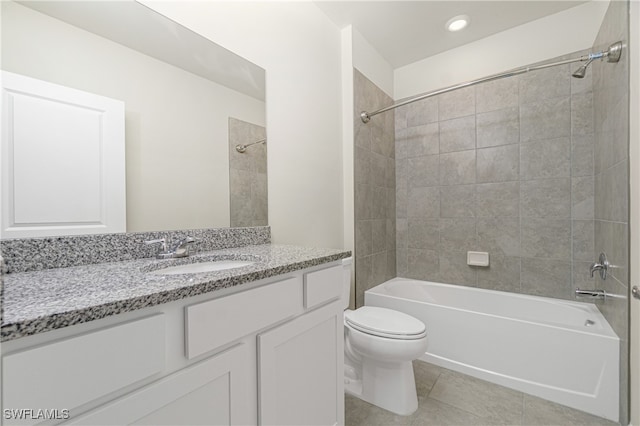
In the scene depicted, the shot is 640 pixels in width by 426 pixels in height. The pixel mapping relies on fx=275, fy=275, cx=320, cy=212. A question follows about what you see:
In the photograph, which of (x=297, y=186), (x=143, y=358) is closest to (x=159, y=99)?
(x=297, y=186)

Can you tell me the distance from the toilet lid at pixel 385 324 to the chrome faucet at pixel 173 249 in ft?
3.26

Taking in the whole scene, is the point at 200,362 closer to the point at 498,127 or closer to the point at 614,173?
the point at 614,173

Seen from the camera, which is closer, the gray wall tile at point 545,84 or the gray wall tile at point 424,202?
the gray wall tile at point 545,84

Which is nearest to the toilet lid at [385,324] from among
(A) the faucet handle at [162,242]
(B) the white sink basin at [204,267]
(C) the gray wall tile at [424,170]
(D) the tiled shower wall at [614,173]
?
(B) the white sink basin at [204,267]

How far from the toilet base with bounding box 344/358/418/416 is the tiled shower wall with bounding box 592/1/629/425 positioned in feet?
3.24

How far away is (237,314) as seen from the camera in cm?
74

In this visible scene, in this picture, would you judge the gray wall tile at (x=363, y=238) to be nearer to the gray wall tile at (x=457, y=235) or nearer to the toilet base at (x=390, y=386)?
the gray wall tile at (x=457, y=235)

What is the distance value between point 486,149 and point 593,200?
759 mm

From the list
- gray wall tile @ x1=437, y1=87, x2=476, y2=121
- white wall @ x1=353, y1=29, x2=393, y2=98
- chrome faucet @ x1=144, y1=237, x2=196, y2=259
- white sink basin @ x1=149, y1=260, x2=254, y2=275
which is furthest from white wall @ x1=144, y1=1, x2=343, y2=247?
gray wall tile @ x1=437, y1=87, x2=476, y2=121

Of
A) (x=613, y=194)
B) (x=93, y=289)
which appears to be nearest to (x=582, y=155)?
(x=613, y=194)

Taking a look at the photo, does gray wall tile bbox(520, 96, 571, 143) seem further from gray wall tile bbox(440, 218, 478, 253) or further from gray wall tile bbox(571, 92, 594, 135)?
gray wall tile bbox(440, 218, 478, 253)

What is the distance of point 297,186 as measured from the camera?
5.63ft

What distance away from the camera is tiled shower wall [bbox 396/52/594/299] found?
6.33ft

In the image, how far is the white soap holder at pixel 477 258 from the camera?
2.22m
